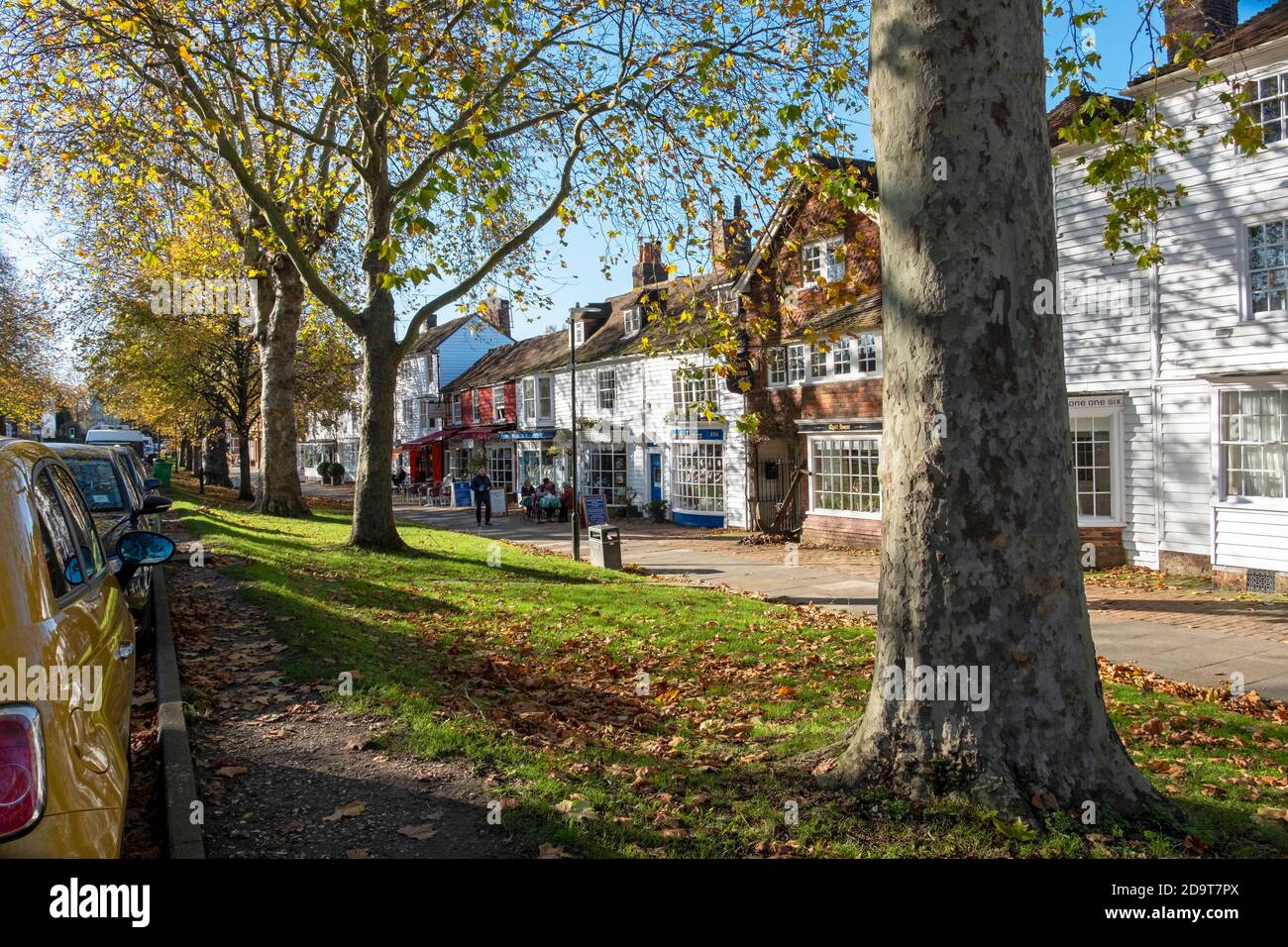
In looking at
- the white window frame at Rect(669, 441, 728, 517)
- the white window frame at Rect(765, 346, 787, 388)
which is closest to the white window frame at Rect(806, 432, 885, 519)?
the white window frame at Rect(765, 346, 787, 388)

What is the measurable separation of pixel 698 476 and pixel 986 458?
82.5ft

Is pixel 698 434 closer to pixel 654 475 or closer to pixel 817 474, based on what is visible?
pixel 654 475

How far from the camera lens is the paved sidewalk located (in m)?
9.54

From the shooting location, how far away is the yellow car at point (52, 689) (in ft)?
7.68

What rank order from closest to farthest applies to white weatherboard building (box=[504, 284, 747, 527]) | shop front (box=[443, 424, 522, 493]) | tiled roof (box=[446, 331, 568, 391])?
white weatherboard building (box=[504, 284, 747, 527]) < tiled roof (box=[446, 331, 568, 391]) < shop front (box=[443, 424, 522, 493])

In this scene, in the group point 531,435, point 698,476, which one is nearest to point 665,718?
point 698,476

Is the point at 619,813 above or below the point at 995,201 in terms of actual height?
below

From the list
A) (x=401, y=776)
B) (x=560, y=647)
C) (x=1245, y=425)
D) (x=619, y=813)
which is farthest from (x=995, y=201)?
(x=1245, y=425)

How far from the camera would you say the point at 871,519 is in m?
21.9

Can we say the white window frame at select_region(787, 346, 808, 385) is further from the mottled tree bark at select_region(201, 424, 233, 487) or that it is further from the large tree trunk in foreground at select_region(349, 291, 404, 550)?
the mottled tree bark at select_region(201, 424, 233, 487)

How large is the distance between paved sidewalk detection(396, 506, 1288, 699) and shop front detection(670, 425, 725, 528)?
239cm

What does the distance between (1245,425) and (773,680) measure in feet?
37.7

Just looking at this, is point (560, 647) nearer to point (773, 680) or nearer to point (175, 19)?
point (773, 680)

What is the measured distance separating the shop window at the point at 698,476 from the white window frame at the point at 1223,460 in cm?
1493
